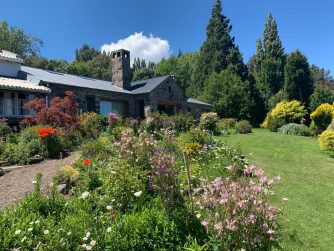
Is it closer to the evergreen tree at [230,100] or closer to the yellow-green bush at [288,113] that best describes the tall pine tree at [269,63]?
the evergreen tree at [230,100]

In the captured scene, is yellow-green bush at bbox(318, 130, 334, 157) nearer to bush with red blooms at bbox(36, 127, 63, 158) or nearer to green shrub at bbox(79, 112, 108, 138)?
green shrub at bbox(79, 112, 108, 138)

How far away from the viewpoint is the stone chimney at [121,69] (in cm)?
2928

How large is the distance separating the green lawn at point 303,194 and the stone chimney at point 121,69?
55.6 feet

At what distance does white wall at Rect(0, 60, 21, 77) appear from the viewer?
22.8 metres

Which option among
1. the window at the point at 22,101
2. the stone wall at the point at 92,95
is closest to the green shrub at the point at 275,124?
the stone wall at the point at 92,95

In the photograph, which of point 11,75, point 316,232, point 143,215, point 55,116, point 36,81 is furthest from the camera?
point 11,75

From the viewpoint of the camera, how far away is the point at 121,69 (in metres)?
29.3

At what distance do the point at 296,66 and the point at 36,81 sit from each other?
1143 inches

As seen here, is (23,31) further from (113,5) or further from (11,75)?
(113,5)

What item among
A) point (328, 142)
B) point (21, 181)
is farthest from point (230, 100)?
point (21, 181)

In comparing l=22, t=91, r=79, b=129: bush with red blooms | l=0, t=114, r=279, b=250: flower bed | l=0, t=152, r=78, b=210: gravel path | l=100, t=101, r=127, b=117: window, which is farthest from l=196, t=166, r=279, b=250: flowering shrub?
l=100, t=101, r=127, b=117: window

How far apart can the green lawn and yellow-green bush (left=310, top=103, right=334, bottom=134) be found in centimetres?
946

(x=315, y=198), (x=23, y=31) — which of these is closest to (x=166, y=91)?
(x=315, y=198)

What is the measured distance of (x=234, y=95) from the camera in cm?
3659
